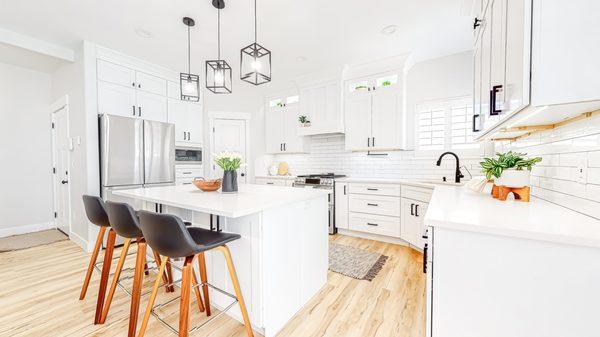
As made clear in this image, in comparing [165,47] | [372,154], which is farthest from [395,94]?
[165,47]

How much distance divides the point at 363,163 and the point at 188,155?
3.14m

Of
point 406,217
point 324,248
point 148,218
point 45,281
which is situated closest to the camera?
point 148,218

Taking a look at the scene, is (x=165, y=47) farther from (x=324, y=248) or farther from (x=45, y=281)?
(x=324, y=248)

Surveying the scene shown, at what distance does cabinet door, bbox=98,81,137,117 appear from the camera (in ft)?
10.8

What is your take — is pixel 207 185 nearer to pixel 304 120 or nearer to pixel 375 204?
pixel 375 204

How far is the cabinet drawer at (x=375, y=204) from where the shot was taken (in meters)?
3.34

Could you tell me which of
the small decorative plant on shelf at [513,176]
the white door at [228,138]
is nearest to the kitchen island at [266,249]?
the small decorative plant on shelf at [513,176]

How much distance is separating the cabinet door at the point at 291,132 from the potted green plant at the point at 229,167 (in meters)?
2.60

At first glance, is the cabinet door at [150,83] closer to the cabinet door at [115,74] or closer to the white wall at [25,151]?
the cabinet door at [115,74]

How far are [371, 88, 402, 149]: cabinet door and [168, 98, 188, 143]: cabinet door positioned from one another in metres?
3.24

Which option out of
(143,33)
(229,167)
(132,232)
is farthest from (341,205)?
(143,33)

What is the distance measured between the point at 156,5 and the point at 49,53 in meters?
2.01

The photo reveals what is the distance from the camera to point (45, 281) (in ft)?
7.88

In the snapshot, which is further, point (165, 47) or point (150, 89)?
point (150, 89)
